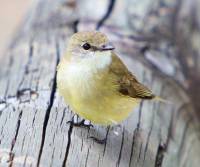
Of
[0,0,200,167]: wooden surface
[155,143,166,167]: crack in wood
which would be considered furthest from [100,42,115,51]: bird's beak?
[155,143,166,167]: crack in wood

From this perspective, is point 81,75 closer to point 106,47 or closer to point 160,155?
point 106,47

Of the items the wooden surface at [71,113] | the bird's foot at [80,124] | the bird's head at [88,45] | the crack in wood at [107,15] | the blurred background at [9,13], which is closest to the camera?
the wooden surface at [71,113]

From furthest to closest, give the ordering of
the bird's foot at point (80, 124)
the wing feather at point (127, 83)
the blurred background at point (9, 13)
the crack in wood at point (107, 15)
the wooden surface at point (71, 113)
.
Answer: the blurred background at point (9, 13)
the crack in wood at point (107, 15)
the wing feather at point (127, 83)
the bird's foot at point (80, 124)
the wooden surface at point (71, 113)

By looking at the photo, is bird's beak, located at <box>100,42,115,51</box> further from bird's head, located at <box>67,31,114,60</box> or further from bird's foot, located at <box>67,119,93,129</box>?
bird's foot, located at <box>67,119,93,129</box>

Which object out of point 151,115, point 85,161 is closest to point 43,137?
point 85,161

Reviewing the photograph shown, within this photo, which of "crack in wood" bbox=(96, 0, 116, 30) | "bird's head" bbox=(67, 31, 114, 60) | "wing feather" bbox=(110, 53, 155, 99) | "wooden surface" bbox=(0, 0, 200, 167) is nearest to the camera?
"wooden surface" bbox=(0, 0, 200, 167)

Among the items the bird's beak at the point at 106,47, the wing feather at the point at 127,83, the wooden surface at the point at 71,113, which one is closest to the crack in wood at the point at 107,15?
the wooden surface at the point at 71,113

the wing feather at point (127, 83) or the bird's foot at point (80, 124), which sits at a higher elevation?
the wing feather at point (127, 83)

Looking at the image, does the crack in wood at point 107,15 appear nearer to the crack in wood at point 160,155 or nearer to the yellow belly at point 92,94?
the yellow belly at point 92,94
